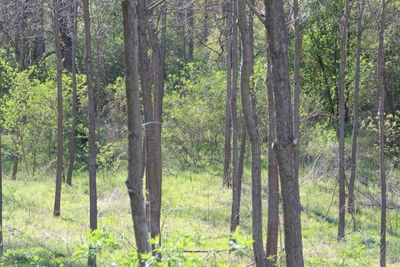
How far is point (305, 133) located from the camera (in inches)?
759

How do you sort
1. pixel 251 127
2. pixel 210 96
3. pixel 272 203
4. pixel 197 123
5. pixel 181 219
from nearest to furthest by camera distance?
pixel 251 127
pixel 272 203
pixel 181 219
pixel 197 123
pixel 210 96

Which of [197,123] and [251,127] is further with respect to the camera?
[197,123]

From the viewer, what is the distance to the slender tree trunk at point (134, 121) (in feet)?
13.6

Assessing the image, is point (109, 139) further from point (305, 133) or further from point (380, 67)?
point (380, 67)

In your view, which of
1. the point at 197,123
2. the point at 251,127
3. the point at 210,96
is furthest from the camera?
the point at 210,96

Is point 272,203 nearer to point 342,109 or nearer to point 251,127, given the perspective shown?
point 251,127

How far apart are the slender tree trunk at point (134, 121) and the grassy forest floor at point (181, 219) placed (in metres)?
4.10

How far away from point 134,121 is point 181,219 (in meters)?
9.95

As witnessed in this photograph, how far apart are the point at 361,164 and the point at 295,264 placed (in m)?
17.3

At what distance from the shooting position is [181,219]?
14.0 metres

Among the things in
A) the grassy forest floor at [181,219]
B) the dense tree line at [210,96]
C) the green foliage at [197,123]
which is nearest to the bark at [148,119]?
the grassy forest floor at [181,219]

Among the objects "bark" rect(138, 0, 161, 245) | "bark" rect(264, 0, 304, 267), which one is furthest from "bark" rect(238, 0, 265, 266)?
"bark" rect(264, 0, 304, 267)

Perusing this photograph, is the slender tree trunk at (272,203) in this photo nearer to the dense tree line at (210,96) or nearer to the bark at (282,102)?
the dense tree line at (210,96)

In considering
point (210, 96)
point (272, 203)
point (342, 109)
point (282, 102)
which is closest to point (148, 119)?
point (272, 203)
